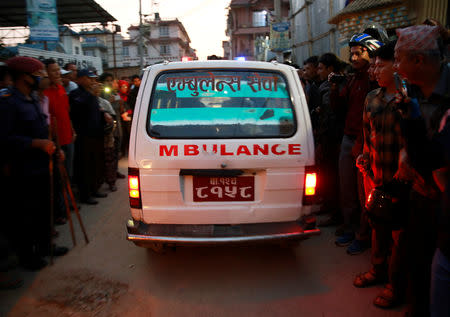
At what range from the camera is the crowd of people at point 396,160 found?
4.86ft

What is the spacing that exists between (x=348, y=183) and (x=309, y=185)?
98 centimetres

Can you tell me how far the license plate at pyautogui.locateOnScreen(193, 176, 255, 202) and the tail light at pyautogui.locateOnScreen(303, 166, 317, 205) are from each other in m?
0.46

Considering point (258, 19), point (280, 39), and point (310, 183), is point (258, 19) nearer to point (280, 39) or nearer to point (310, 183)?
point (280, 39)

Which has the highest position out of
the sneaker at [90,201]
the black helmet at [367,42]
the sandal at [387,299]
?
the black helmet at [367,42]

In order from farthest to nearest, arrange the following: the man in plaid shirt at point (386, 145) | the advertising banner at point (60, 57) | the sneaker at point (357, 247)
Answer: the advertising banner at point (60, 57) < the sneaker at point (357, 247) < the man in plaid shirt at point (386, 145)

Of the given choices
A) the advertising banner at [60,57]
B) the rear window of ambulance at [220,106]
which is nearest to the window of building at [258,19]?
the advertising banner at [60,57]

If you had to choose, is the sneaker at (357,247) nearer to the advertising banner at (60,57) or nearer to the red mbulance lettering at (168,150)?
the red mbulance lettering at (168,150)

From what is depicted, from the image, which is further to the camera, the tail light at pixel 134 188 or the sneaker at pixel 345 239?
the sneaker at pixel 345 239

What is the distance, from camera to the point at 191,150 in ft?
9.39

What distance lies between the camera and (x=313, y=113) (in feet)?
15.5

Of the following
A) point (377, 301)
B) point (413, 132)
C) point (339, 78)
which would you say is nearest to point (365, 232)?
point (377, 301)

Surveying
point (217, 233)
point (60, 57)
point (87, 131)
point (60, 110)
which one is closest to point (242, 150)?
point (217, 233)

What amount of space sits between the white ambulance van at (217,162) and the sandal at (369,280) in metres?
0.59

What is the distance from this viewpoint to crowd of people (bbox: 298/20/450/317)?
1481mm
